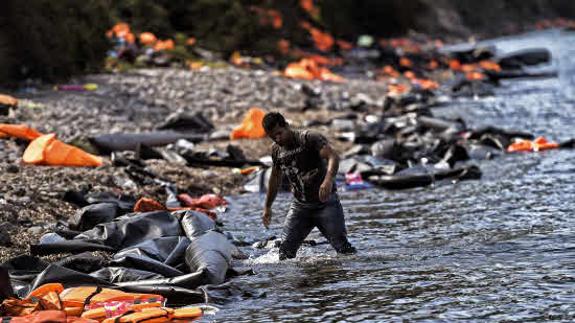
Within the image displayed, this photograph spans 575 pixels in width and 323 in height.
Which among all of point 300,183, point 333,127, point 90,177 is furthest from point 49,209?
point 333,127

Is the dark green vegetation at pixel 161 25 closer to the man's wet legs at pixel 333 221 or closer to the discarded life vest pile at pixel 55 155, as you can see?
the discarded life vest pile at pixel 55 155

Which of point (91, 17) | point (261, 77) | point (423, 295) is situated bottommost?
point (423, 295)

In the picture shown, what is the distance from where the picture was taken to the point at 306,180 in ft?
29.9

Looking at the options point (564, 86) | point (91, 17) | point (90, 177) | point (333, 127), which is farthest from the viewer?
point (564, 86)

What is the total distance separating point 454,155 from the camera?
54.7 ft

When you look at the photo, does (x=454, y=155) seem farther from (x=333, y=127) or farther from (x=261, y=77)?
(x=261, y=77)

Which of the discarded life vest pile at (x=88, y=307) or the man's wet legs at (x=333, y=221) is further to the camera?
the man's wet legs at (x=333, y=221)

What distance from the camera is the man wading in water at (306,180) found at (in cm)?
879

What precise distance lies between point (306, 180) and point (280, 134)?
0.57 meters

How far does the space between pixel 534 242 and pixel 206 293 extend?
3.62 meters

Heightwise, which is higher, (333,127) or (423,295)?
(333,127)

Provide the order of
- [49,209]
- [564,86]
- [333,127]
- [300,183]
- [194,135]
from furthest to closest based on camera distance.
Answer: [564,86], [333,127], [194,135], [49,209], [300,183]

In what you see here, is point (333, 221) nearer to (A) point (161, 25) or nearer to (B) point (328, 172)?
(B) point (328, 172)

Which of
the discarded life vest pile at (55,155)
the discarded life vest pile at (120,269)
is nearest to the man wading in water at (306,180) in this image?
the discarded life vest pile at (120,269)
